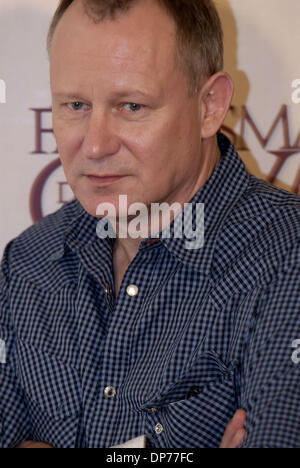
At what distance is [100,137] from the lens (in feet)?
5.09

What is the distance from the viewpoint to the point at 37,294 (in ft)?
5.99

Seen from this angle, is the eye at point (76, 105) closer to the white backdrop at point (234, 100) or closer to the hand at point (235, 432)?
the white backdrop at point (234, 100)

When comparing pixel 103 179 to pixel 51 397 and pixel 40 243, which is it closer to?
pixel 40 243

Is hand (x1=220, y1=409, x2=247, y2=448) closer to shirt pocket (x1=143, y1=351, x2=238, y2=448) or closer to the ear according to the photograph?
shirt pocket (x1=143, y1=351, x2=238, y2=448)

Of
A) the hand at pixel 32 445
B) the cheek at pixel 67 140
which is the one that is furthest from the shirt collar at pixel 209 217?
the hand at pixel 32 445

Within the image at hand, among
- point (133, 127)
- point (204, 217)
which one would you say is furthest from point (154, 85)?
point (204, 217)

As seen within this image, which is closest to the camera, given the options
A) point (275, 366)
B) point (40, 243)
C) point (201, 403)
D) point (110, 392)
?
point (275, 366)

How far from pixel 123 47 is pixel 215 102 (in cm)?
29

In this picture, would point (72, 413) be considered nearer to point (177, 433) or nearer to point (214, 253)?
point (177, 433)

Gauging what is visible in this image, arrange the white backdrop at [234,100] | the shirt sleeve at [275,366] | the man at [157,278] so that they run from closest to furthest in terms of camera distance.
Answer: the shirt sleeve at [275,366], the man at [157,278], the white backdrop at [234,100]

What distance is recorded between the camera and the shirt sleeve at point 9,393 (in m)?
1.78

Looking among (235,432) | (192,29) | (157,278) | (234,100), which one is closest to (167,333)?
(157,278)

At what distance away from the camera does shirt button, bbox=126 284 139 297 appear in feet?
5.49

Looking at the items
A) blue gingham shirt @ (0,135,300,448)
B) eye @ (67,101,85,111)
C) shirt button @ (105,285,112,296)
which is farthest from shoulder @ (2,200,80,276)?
eye @ (67,101,85,111)
